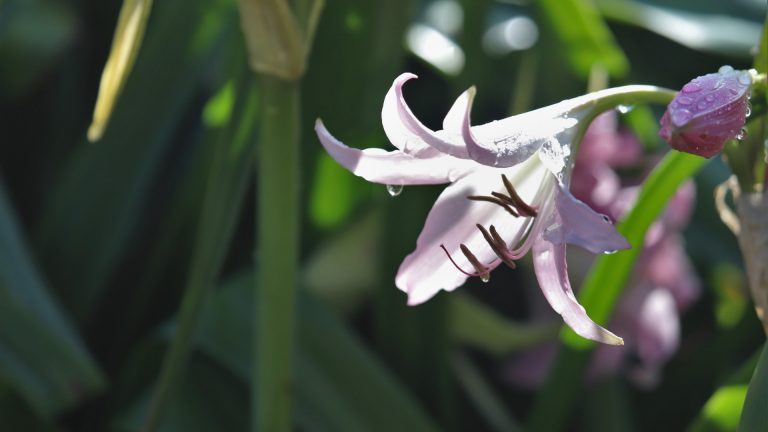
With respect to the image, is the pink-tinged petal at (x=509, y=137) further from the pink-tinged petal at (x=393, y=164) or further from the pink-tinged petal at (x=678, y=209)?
the pink-tinged petal at (x=678, y=209)

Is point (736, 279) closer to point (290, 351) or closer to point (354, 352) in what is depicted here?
point (354, 352)

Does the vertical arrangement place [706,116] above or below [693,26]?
above

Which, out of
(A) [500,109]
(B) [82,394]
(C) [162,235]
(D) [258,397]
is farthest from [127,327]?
(A) [500,109]

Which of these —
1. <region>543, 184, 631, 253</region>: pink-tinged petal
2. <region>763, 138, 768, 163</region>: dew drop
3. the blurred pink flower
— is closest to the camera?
<region>543, 184, 631, 253</region>: pink-tinged petal

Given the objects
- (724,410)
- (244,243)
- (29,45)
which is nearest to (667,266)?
(724,410)

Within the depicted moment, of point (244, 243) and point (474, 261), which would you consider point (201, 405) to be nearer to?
point (244, 243)

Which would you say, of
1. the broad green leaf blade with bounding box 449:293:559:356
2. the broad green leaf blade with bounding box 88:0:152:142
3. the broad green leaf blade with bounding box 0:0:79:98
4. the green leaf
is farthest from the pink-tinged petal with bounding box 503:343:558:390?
the broad green leaf blade with bounding box 0:0:79:98

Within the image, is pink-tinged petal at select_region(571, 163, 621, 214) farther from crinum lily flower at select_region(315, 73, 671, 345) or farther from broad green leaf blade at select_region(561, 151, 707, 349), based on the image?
crinum lily flower at select_region(315, 73, 671, 345)
